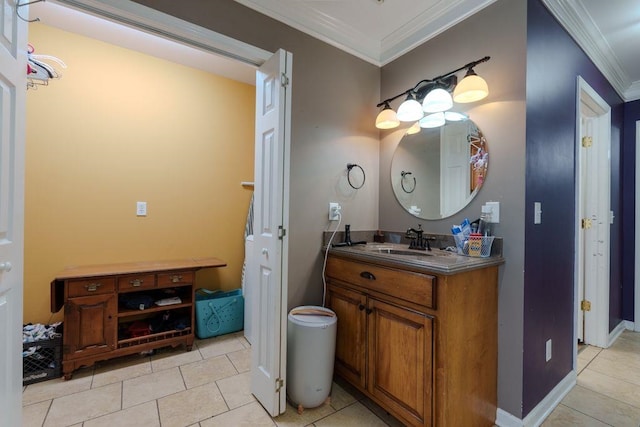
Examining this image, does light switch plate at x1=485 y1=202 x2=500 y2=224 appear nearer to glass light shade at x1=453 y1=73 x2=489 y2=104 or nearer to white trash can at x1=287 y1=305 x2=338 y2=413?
glass light shade at x1=453 y1=73 x2=489 y2=104

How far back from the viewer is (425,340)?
1.43m

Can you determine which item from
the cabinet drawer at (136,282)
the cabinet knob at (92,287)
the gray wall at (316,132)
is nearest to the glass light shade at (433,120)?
the gray wall at (316,132)

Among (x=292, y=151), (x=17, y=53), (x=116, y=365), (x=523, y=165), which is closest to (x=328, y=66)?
(x=292, y=151)

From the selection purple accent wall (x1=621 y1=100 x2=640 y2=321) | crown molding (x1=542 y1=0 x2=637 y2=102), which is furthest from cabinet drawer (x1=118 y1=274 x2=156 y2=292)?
purple accent wall (x1=621 y1=100 x2=640 y2=321)

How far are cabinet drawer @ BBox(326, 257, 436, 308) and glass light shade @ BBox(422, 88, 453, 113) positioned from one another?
111cm

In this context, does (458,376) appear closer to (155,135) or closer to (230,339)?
(230,339)

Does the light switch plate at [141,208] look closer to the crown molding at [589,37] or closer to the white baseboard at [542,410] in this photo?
the white baseboard at [542,410]

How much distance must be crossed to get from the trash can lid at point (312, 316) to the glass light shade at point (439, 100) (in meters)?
1.51

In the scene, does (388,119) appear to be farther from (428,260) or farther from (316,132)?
(428,260)

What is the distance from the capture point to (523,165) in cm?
161

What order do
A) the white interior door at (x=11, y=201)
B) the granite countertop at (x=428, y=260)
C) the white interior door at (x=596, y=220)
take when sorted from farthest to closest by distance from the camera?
the white interior door at (x=596, y=220), the granite countertop at (x=428, y=260), the white interior door at (x=11, y=201)

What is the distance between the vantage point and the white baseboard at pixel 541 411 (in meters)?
1.60

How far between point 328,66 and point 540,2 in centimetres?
135

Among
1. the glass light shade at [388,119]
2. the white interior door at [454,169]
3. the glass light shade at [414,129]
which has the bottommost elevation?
the white interior door at [454,169]
